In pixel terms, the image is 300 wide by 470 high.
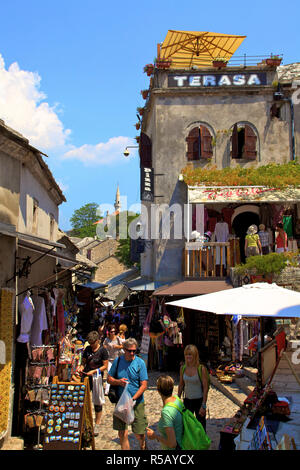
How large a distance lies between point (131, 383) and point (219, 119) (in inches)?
508

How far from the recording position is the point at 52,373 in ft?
29.8

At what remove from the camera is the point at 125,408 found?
5.66 metres

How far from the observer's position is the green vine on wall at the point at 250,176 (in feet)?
47.6

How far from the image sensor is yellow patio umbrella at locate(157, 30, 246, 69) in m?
17.6

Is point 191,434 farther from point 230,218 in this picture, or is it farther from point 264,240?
point 230,218

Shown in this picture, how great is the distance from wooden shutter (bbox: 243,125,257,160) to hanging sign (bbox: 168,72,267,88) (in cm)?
185

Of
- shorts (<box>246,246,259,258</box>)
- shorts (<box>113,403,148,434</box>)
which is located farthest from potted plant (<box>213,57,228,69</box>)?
shorts (<box>113,403,148,434</box>)

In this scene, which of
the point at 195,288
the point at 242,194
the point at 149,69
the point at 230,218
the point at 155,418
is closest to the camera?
the point at 155,418

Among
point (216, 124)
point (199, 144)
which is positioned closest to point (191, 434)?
point (199, 144)

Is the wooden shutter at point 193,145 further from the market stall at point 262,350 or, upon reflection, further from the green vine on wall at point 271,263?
the market stall at point 262,350

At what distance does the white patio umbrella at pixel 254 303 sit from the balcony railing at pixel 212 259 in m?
7.21

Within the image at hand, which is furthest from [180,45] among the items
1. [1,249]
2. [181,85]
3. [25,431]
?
[25,431]

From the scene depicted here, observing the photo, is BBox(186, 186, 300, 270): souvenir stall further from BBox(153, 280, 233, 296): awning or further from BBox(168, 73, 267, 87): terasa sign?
BBox(168, 73, 267, 87): terasa sign

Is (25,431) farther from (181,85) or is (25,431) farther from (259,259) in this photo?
(181,85)
